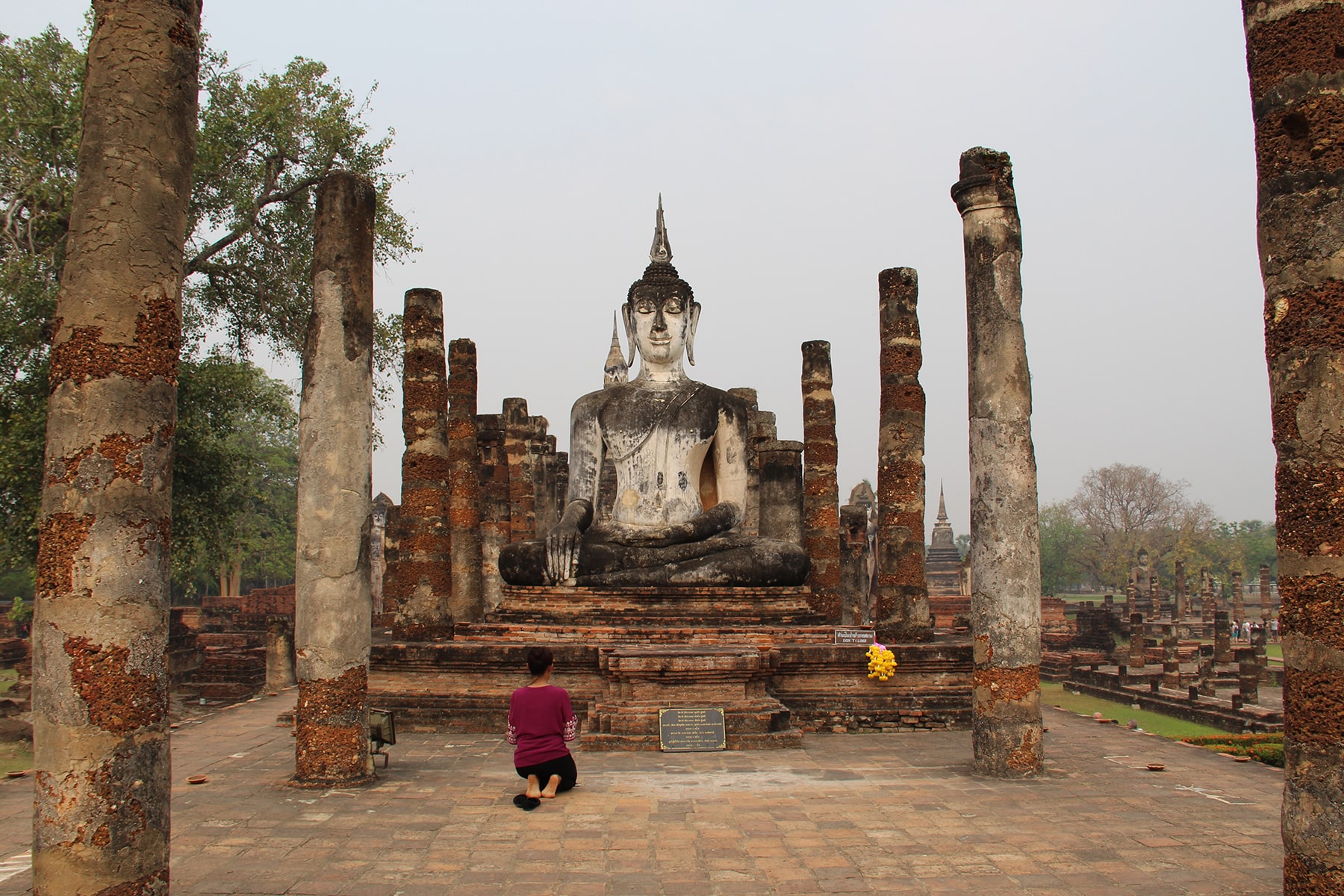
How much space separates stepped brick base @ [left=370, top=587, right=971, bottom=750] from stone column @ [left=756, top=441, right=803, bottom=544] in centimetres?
500

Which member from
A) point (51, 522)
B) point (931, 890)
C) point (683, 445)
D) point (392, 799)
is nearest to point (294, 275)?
point (683, 445)

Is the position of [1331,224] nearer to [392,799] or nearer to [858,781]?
[858,781]

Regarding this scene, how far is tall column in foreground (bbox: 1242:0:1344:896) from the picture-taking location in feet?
13.1

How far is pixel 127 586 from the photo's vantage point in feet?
13.4

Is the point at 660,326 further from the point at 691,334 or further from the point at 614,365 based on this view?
the point at 614,365

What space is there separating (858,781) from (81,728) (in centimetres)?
444

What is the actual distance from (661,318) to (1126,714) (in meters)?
8.42

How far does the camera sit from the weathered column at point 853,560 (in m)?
22.3

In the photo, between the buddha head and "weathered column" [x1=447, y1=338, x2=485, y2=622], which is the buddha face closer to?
the buddha head

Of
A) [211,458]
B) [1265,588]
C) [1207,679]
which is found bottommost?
[1207,679]

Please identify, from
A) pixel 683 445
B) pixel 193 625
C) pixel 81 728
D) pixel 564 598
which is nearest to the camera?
pixel 81 728

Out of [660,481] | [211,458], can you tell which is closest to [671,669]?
[660,481]

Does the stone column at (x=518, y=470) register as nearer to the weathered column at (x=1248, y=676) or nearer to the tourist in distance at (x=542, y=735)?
the weathered column at (x=1248, y=676)

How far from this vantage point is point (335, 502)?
6.73m
